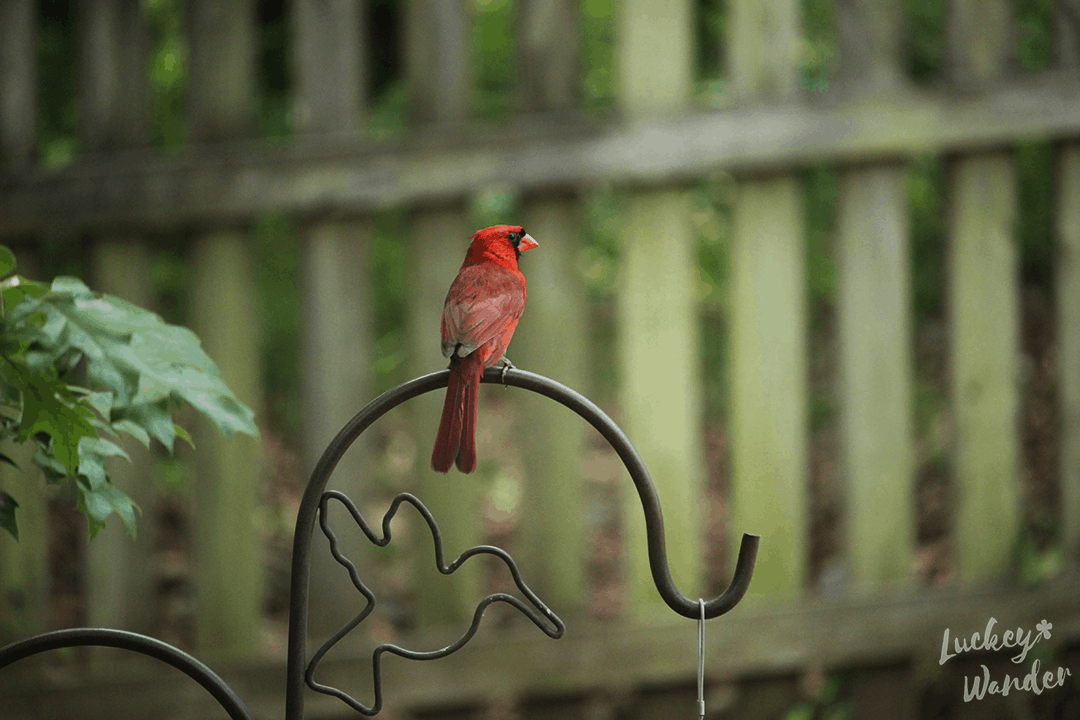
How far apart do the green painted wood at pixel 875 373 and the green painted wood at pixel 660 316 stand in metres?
0.42

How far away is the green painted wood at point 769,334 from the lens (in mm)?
2490

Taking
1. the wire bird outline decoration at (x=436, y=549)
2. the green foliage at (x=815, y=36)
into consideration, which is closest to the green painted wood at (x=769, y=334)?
the green foliage at (x=815, y=36)

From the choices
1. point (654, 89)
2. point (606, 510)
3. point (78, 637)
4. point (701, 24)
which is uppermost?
point (701, 24)

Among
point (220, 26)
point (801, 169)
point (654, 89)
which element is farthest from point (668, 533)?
point (220, 26)

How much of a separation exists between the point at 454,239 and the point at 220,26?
0.86 metres

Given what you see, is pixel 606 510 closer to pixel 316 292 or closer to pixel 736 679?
pixel 736 679

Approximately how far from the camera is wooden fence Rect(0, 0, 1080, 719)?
2.46 m

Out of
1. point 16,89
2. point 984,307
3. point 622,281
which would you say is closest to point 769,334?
point 622,281

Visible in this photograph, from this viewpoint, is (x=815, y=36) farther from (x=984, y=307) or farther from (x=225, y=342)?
(x=225, y=342)

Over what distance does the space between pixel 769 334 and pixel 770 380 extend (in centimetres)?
12

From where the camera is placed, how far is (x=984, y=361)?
8.30ft

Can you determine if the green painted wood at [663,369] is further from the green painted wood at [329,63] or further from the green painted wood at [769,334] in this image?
the green painted wood at [329,63]

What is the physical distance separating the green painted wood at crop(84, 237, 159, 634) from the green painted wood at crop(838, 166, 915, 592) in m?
1.90

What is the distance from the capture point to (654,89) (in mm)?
2498
